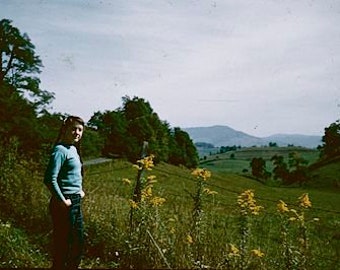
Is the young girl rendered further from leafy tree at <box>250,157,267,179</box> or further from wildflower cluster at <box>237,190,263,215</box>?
leafy tree at <box>250,157,267,179</box>

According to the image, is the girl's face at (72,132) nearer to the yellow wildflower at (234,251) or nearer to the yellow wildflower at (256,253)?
the yellow wildflower at (234,251)

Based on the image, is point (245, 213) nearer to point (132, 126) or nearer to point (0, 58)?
Answer: point (0, 58)

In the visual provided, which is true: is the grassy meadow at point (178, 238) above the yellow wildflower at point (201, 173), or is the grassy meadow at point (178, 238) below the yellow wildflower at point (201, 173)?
below

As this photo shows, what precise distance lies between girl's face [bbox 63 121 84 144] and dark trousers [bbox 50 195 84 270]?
62 centimetres

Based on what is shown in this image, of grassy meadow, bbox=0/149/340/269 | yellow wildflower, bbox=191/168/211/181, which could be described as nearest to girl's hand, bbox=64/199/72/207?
grassy meadow, bbox=0/149/340/269

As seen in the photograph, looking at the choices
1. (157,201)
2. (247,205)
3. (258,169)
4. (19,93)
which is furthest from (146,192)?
(258,169)

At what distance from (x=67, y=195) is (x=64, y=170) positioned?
0.26 metres

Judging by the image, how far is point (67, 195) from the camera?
17.1 feet

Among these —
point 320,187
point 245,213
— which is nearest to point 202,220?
point 245,213

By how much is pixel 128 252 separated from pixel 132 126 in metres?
23.1

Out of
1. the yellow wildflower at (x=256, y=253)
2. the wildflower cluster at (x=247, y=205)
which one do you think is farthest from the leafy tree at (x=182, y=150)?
the wildflower cluster at (x=247, y=205)

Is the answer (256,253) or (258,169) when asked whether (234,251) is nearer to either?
(256,253)

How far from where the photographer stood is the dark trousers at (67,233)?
5.25 metres

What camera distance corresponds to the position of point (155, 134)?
3002 cm
